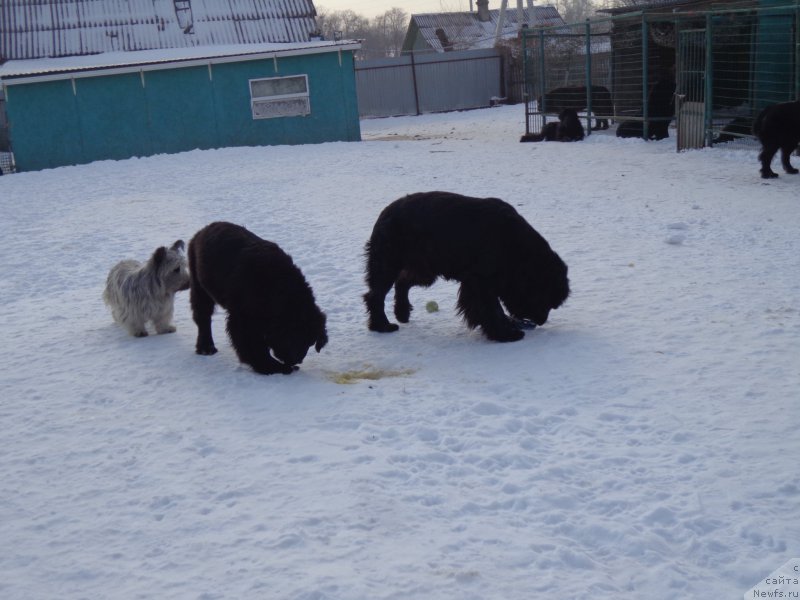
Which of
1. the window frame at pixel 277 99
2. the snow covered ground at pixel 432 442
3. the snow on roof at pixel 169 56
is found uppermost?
the snow on roof at pixel 169 56

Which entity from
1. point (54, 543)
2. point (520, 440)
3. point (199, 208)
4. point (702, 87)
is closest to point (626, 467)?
point (520, 440)

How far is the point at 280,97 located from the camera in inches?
930

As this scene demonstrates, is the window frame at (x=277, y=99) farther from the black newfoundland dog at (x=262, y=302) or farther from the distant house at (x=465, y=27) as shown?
the distant house at (x=465, y=27)

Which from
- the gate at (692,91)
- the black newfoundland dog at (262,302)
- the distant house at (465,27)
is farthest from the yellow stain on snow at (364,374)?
the distant house at (465,27)

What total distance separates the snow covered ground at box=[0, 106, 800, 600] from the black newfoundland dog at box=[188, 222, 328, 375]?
0.64 feet

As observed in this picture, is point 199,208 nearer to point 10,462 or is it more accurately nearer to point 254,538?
point 10,462

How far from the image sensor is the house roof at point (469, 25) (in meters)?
48.7

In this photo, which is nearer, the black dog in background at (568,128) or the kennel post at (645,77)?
the kennel post at (645,77)

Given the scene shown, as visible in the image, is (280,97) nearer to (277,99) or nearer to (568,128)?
(277,99)

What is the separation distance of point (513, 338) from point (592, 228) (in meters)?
3.92

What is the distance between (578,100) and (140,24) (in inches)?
667

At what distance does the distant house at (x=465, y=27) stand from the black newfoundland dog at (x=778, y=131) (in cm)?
3602

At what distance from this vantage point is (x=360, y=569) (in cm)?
348

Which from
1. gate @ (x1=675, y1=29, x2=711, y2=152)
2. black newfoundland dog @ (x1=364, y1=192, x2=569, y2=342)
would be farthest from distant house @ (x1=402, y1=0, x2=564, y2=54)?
black newfoundland dog @ (x1=364, y1=192, x2=569, y2=342)
